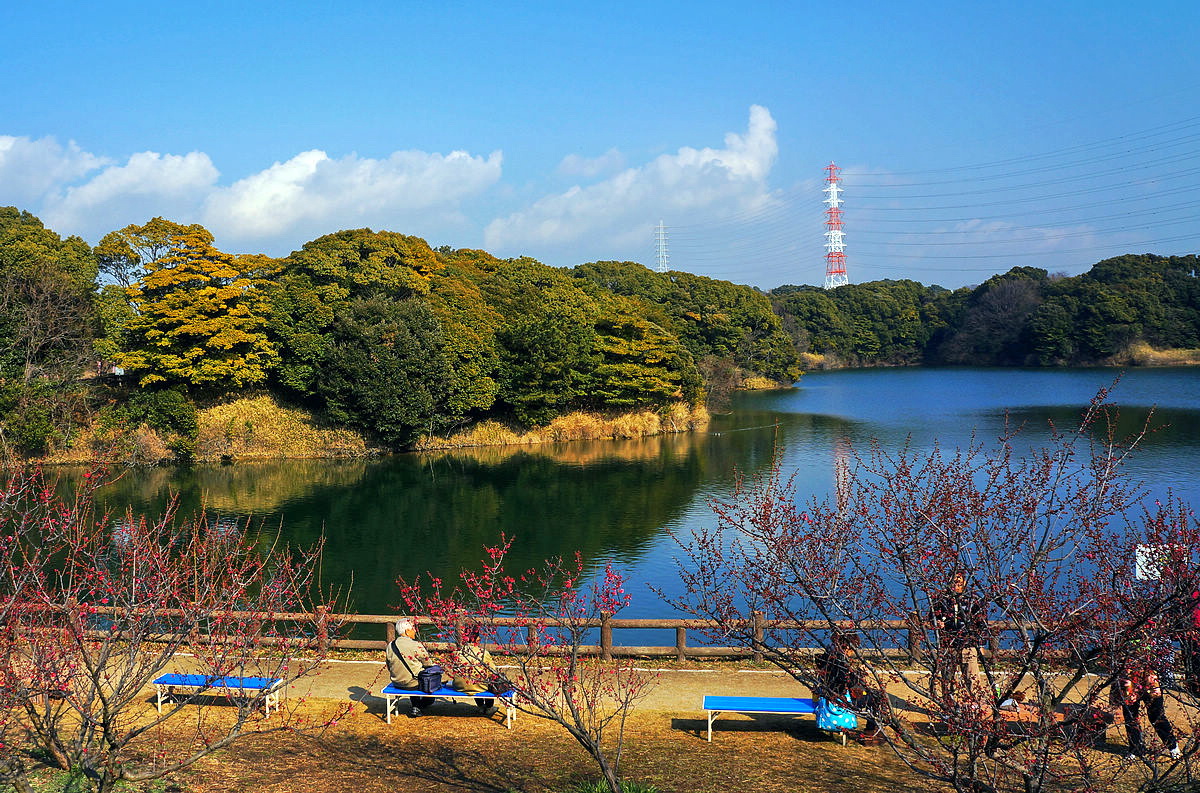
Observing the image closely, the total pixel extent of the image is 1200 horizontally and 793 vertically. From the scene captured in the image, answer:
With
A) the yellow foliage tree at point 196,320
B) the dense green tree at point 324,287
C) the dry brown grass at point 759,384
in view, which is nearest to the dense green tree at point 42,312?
the yellow foliage tree at point 196,320

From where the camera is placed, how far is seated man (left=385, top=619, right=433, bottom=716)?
974 cm

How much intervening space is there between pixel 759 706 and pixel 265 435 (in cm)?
3119

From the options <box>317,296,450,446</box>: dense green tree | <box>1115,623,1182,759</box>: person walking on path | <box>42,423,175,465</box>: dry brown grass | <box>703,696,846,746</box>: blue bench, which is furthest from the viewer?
<box>317,296,450,446</box>: dense green tree

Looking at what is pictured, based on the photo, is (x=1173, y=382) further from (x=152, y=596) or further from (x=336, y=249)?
(x=152, y=596)

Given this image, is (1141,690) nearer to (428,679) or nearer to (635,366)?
(428,679)

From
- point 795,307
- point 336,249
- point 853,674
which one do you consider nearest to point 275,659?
point 853,674

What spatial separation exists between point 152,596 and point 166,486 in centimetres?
2492

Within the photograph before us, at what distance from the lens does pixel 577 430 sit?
41438 mm

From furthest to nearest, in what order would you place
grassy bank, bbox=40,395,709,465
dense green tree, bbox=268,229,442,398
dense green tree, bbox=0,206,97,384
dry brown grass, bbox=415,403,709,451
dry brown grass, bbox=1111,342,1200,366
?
dry brown grass, bbox=1111,342,1200,366
dry brown grass, bbox=415,403,709,451
dense green tree, bbox=268,229,442,398
grassy bank, bbox=40,395,709,465
dense green tree, bbox=0,206,97,384

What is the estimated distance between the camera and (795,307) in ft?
305

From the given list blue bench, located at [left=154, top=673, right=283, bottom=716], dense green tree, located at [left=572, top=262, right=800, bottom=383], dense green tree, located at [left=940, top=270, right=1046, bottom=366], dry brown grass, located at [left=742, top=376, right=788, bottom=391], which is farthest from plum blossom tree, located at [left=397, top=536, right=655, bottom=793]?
dense green tree, located at [left=940, top=270, right=1046, bottom=366]

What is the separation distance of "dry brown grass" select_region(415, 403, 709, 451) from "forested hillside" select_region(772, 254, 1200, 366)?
45289 mm

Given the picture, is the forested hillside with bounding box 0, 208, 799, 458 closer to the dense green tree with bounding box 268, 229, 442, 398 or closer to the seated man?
the dense green tree with bounding box 268, 229, 442, 398

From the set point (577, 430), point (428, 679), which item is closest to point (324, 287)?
point (577, 430)
